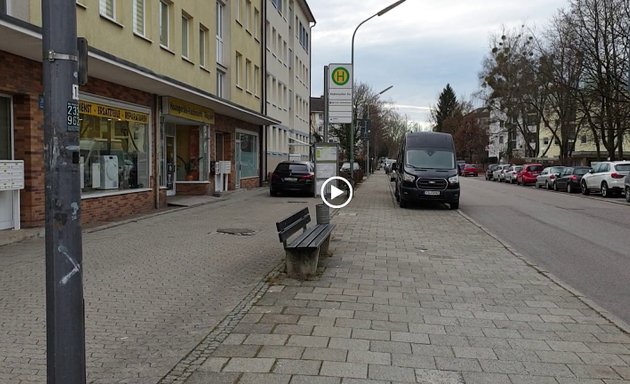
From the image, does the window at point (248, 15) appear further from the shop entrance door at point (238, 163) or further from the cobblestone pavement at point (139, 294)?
the cobblestone pavement at point (139, 294)

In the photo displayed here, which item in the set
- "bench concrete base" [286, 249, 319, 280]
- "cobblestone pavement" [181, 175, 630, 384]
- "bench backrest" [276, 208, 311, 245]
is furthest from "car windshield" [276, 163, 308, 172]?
"bench concrete base" [286, 249, 319, 280]

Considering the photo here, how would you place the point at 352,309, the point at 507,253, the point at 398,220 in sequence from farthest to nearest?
the point at 398,220
the point at 507,253
the point at 352,309

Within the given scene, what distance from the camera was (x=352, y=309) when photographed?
598cm

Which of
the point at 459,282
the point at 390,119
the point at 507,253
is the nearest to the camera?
the point at 459,282

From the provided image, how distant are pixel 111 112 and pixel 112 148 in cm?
96

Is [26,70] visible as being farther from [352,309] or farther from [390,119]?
[390,119]

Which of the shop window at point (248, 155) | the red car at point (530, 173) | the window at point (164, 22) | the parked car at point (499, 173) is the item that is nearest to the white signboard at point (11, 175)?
the window at point (164, 22)

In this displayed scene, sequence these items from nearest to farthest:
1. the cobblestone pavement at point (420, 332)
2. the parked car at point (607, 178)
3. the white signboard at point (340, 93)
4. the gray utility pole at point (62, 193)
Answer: the gray utility pole at point (62, 193)
the cobblestone pavement at point (420, 332)
the white signboard at point (340, 93)
the parked car at point (607, 178)

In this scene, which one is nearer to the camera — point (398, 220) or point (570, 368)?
point (570, 368)

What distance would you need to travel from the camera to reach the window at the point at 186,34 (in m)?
19.3

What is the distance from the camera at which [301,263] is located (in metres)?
7.35

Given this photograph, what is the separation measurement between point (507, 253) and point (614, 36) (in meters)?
29.3

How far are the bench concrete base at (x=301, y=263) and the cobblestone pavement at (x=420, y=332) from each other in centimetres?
17

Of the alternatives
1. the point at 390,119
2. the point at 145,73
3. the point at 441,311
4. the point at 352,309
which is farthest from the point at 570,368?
the point at 390,119
